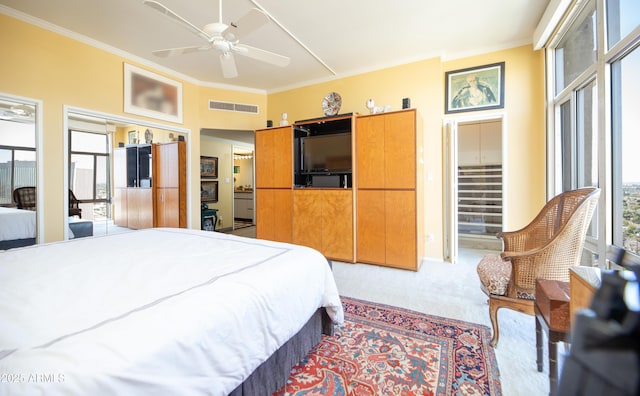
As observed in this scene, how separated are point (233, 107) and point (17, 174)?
2.93m

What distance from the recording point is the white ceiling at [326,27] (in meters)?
2.71

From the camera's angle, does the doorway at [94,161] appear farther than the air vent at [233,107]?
No

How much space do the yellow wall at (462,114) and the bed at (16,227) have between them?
3.97m

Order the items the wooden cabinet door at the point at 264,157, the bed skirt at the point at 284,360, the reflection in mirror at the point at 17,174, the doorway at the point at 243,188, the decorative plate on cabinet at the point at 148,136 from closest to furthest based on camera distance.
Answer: the bed skirt at the point at 284,360, the reflection in mirror at the point at 17,174, the wooden cabinet door at the point at 264,157, the decorative plate on cabinet at the point at 148,136, the doorway at the point at 243,188

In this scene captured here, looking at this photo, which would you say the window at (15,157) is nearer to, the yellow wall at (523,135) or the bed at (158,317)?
the bed at (158,317)

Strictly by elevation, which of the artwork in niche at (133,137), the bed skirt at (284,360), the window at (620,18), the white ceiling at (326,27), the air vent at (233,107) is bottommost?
the bed skirt at (284,360)

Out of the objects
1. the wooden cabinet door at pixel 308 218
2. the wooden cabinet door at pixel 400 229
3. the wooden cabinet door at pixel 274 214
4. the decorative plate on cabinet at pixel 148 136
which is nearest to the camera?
the wooden cabinet door at pixel 400 229

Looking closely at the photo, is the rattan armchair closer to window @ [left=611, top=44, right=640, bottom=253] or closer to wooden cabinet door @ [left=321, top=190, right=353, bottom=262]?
window @ [left=611, top=44, right=640, bottom=253]

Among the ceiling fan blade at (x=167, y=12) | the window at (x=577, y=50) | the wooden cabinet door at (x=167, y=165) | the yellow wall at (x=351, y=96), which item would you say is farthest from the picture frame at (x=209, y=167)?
the window at (x=577, y=50)

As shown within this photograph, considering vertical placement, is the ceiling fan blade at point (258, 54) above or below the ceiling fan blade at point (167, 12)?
below

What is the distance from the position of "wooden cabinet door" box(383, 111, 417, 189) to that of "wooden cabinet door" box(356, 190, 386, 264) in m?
0.27

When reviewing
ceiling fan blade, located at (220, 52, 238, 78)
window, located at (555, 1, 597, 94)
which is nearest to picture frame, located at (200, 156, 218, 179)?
ceiling fan blade, located at (220, 52, 238, 78)

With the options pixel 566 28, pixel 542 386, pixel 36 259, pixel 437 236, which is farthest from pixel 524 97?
pixel 36 259

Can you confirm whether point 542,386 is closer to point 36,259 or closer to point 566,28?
point 36,259
